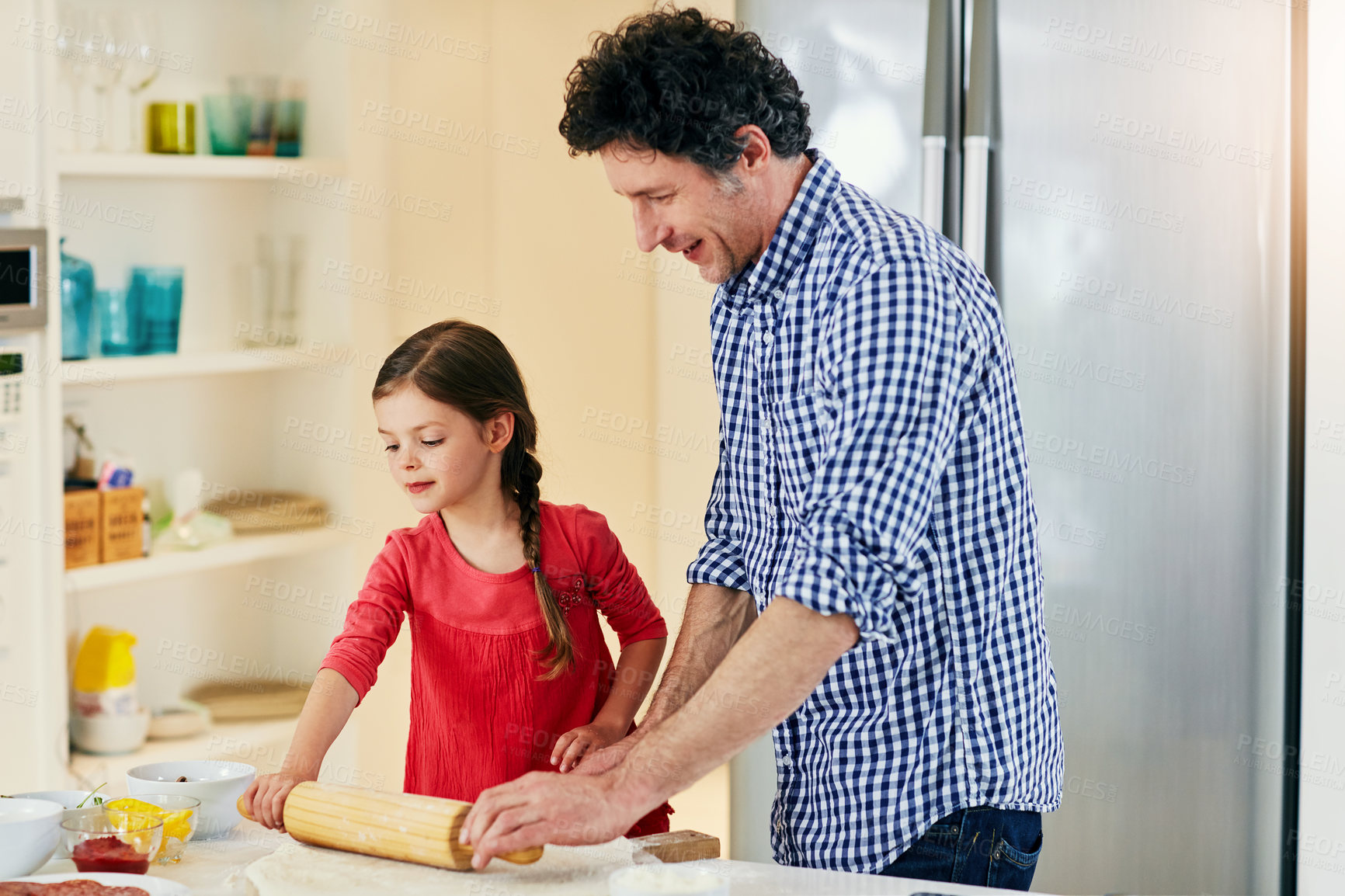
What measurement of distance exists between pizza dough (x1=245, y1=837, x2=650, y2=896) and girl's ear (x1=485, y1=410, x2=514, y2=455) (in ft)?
1.96

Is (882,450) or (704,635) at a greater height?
(882,450)

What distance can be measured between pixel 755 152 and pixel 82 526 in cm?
183

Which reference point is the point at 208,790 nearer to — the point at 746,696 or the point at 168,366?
the point at 746,696

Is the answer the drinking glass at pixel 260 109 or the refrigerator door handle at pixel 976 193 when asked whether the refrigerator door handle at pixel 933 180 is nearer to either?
the refrigerator door handle at pixel 976 193

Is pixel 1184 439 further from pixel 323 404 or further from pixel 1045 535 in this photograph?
pixel 323 404

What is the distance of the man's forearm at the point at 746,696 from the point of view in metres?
1.14

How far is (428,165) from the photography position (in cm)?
321

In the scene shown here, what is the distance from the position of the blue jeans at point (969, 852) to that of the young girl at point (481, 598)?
44 centimetres

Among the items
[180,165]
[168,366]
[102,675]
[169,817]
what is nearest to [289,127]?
[180,165]

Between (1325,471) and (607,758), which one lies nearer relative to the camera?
(607,758)

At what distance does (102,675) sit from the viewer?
8.66 feet

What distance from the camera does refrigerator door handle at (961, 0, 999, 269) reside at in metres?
2.15

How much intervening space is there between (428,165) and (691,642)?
202cm

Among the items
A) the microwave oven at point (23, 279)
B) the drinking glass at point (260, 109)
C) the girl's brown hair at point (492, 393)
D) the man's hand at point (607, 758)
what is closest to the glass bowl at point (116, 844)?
the man's hand at point (607, 758)
